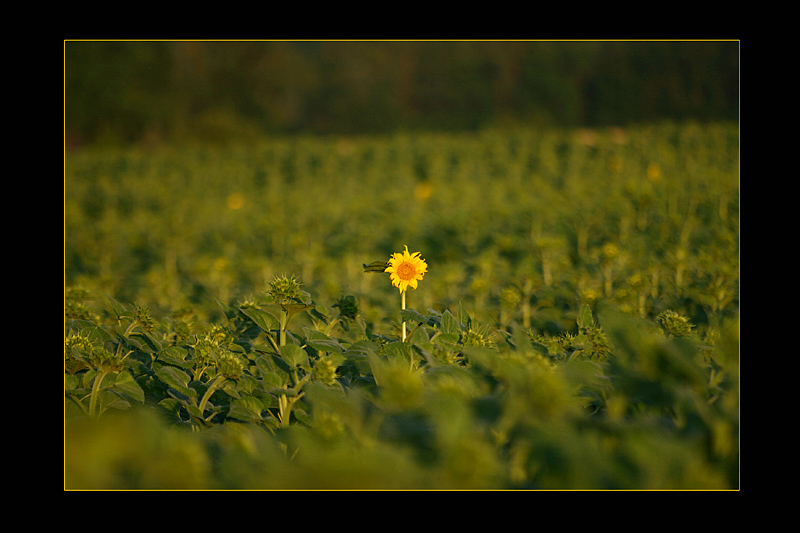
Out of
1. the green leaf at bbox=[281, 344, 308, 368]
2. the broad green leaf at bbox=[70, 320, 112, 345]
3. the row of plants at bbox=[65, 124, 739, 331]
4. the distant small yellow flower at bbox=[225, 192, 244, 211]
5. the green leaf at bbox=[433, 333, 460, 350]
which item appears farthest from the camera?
the distant small yellow flower at bbox=[225, 192, 244, 211]

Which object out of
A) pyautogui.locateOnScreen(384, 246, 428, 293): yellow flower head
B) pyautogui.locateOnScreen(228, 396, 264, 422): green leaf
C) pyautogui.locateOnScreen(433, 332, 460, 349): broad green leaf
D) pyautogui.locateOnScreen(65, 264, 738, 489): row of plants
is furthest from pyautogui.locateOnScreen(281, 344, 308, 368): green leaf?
pyautogui.locateOnScreen(384, 246, 428, 293): yellow flower head

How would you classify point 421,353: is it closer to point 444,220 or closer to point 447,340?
point 447,340

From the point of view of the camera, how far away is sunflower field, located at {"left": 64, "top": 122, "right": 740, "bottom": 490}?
1126mm

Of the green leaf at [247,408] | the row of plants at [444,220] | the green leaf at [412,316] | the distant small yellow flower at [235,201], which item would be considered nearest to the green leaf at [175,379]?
the green leaf at [247,408]

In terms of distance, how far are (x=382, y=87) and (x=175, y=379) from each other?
52.8 feet

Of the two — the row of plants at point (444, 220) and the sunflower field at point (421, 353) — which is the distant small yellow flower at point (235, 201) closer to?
the row of plants at point (444, 220)

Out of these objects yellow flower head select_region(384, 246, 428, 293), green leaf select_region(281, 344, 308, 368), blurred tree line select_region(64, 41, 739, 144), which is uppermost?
blurred tree line select_region(64, 41, 739, 144)

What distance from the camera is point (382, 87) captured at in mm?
17062

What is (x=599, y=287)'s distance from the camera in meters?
3.63

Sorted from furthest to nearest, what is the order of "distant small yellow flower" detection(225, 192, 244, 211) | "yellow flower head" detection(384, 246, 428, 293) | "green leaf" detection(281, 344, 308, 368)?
"distant small yellow flower" detection(225, 192, 244, 211) → "yellow flower head" detection(384, 246, 428, 293) → "green leaf" detection(281, 344, 308, 368)

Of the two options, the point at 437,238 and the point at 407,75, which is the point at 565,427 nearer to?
the point at 437,238

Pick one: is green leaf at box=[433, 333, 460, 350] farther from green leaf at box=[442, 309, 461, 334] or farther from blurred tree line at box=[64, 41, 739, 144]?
blurred tree line at box=[64, 41, 739, 144]

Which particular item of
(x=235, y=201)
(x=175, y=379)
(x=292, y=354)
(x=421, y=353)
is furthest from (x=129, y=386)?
(x=235, y=201)

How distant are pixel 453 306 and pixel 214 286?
1.70 metres
